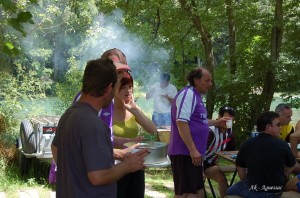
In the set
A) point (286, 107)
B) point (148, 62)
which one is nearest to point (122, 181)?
point (286, 107)

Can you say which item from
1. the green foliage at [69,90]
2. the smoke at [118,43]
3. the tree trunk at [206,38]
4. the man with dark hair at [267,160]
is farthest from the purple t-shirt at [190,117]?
the smoke at [118,43]

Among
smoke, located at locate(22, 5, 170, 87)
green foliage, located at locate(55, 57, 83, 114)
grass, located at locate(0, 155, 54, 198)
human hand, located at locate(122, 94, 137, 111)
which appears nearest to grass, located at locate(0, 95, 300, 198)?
grass, located at locate(0, 155, 54, 198)

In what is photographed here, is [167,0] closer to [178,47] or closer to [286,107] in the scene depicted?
[178,47]

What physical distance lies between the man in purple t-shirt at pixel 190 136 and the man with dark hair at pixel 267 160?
0.46 metres

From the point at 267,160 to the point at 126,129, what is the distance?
132cm

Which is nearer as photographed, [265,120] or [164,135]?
[265,120]

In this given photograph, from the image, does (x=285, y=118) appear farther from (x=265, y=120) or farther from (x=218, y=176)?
(x=265, y=120)

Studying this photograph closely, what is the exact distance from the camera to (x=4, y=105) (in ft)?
29.3

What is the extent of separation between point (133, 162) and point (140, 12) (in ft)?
29.3

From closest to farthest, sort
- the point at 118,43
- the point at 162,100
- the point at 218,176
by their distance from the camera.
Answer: the point at 218,176
the point at 162,100
the point at 118,43

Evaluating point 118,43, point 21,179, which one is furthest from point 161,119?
point 118,43

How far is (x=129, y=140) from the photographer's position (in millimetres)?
3217

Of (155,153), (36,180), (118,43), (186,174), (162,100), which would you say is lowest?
(36,180)

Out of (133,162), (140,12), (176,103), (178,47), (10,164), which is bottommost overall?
(10,164)
